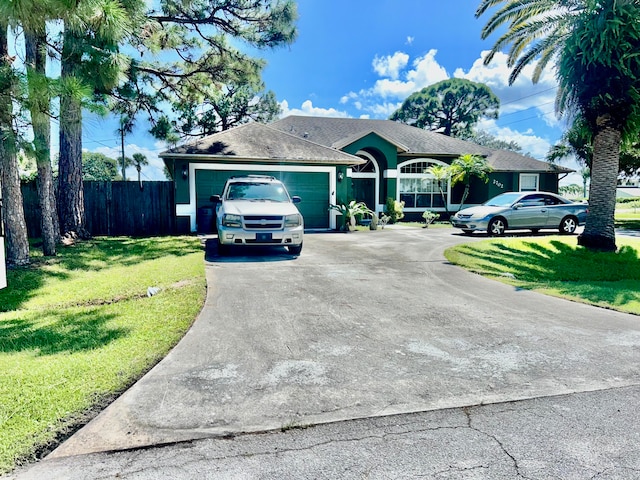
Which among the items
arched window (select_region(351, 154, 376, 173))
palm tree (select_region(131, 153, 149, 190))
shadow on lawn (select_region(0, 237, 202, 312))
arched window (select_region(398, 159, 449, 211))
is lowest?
shadow on lawn (select_region(0, 237, 202, 312))

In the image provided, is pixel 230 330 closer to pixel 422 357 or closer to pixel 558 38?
pixel 422 357

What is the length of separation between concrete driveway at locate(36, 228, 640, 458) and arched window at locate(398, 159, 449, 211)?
49.1ft

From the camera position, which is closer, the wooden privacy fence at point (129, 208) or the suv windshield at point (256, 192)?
the suv windshield at point (256, 192)

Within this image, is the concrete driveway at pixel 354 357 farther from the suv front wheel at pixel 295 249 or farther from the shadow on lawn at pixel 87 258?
the shadow on lawn at pixel 87 258

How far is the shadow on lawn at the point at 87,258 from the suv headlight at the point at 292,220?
109 inches

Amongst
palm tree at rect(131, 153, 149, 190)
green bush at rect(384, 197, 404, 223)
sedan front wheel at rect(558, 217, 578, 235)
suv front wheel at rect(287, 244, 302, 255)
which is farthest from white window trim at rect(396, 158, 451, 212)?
palm tree at rect(131, 153, 149, 190)

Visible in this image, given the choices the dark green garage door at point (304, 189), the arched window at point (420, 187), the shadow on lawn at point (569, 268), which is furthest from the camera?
the arched window at point (420, 187)

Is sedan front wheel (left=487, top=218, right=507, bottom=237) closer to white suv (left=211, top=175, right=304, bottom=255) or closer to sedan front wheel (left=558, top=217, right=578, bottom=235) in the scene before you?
sedan front wheel (left=558, top=217, right=578, bottom=235)

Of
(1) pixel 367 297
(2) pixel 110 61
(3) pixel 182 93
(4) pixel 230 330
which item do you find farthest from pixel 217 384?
(3) pixel 182 93

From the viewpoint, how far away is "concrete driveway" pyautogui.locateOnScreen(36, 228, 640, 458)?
9.53 ft

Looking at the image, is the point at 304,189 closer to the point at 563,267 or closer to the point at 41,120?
the point at 563,267

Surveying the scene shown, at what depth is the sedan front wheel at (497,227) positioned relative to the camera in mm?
14328

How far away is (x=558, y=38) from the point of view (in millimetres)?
11969

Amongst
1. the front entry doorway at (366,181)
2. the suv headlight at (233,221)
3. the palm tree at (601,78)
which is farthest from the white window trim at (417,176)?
the suv headlight at (233,221)
